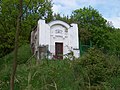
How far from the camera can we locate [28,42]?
32875 mm

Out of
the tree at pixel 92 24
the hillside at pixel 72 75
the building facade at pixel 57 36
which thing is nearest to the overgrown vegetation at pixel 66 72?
the hillside at pixel 72 75

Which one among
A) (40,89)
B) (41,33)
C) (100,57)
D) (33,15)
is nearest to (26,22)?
(33,15)

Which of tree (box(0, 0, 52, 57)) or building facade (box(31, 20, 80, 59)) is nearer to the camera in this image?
building facade (box(31, 20, 80, 59))

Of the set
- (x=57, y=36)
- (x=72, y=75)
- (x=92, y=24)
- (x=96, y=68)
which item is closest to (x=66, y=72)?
(x=72, y=75)

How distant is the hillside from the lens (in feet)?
30.5

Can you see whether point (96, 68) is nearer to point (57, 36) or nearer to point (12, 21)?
point (57, 36)

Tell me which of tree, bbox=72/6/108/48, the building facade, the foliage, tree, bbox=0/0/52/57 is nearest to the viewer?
the foliage

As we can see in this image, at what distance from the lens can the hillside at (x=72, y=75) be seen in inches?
366

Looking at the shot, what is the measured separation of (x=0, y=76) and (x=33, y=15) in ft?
77.1

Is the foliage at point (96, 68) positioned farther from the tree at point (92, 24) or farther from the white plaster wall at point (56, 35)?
the tree at point (92, 24)

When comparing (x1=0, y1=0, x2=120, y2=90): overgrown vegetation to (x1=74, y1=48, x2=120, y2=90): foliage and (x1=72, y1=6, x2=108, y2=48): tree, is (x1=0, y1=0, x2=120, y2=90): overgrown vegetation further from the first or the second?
(x1=72, y1=6, x2=108, y2=48): tree

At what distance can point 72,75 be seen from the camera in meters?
10.8

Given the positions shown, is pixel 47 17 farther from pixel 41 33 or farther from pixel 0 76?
pixel 0 76

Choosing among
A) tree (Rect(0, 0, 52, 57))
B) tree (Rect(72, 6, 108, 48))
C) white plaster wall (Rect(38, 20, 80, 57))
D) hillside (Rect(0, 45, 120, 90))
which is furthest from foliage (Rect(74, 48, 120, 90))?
tree (Rect(0, 0, 52, 57))
